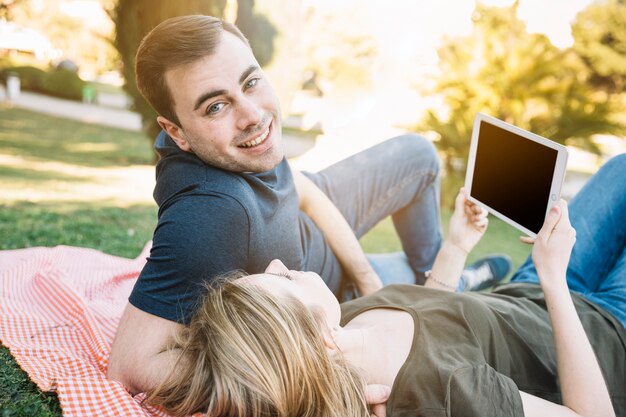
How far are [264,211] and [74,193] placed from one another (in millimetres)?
5067

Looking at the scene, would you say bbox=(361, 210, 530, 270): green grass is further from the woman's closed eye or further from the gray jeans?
the woman's closed eye

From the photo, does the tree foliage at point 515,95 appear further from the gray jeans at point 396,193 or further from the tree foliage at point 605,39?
the tree foliage at point 605,39

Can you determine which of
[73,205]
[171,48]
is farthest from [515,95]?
[171,48]

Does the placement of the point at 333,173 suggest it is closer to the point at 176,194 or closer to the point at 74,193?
the point at 176,194

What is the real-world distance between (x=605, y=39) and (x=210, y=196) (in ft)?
80.4

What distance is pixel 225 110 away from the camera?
2439mm

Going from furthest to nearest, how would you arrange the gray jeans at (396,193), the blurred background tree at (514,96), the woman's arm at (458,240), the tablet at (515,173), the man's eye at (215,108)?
the blurred background tree at (514,96)
the gray jeans at (396,193)
the woman's arm at (458,240)
the man's eye at (215,108)
the tablet at (515,173)

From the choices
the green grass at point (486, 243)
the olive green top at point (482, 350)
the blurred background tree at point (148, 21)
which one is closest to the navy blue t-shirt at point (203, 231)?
the olive green top at point (482, 350)

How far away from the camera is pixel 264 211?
8.13 feet

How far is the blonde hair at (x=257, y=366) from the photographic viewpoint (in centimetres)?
176

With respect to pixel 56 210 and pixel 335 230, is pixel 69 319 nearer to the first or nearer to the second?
pixel 335 230

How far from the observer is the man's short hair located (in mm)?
2309

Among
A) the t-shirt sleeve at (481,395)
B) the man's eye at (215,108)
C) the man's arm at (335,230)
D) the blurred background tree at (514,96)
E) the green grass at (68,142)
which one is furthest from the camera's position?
the green grass at (68,142)

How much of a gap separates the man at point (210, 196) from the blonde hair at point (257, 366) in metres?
0.16
